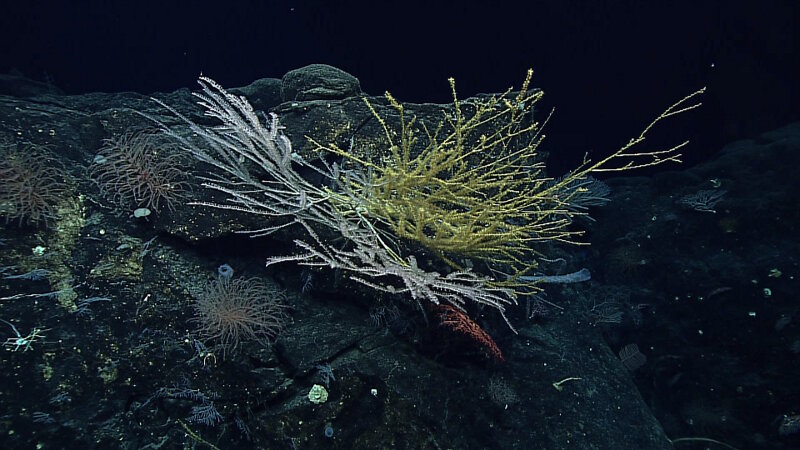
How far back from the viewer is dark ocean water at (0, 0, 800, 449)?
104 inches

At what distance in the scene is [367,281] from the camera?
10.4 ft

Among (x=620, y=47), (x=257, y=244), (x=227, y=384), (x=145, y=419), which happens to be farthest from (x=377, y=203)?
(x=620, y=47)

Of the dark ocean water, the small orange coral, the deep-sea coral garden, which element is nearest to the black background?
the dark ocean water

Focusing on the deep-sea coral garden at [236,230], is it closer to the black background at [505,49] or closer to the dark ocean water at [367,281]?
the dark ocean water at [367,281]

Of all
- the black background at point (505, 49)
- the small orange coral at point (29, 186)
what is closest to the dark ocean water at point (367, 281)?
the small orange coral at point (29, 186)

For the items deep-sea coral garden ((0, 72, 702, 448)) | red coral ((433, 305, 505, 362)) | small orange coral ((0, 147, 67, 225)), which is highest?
small orange coral ((0, 147, 67, 225))

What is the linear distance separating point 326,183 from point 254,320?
4.66 feet

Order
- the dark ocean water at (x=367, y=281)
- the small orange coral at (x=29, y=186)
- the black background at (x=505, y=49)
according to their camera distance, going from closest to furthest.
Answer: the dark ocean water at (x=367, y=281), the small orange coral at (x=29, y=186), the black background at (x=505, y=49)

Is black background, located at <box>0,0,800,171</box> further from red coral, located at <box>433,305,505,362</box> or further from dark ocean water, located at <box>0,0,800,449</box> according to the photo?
red coral, located at <box>433,305,505,362</box>

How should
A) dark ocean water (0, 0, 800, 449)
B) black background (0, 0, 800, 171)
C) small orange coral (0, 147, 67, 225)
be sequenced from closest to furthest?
dark ocean water (0, 0, 800, 449) → small orange coral (0, 147, 67, 225) → black background (0, 0, 800, 171)

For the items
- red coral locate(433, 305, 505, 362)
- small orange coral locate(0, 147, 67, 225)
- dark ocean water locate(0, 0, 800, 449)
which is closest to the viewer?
dark ocean water locate(0, 0, 800, 449)

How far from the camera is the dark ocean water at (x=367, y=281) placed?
2.63 m

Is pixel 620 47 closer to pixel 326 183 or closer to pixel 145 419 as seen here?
pixel 326 183

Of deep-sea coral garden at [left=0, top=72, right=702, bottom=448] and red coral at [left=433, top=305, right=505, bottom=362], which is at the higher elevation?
deep-sea coral garden at [left=0, top=72, right=702, bottom=448]
